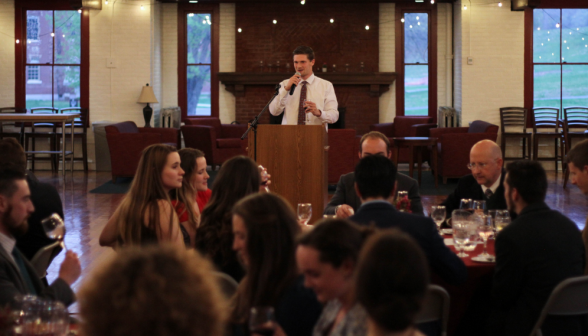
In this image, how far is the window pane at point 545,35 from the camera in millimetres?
11977

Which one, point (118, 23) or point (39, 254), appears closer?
point (39, 254)

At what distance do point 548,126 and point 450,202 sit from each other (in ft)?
27.5

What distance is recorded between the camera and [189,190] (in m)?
3.39

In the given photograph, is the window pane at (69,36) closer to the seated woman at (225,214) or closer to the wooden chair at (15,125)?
the wooden chair at (15,125)

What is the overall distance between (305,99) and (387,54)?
7.44 m

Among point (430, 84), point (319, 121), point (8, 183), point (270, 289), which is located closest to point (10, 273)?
point (8, 183)

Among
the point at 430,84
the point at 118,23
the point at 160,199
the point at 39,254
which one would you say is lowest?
the point at 39,254

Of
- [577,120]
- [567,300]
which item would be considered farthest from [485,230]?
[577,120]

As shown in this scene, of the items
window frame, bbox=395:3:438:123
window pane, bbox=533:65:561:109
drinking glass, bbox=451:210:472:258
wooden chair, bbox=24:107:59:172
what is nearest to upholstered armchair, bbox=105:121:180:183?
wooden chair, bbox=24:107:59:172

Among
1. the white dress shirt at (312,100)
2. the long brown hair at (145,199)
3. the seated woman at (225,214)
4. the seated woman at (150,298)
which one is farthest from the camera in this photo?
the white dress shirt at (312,100)

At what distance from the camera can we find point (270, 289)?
5.71ft

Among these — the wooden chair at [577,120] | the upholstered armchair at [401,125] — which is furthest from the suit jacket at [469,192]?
the upholstered armchair at [401,125]

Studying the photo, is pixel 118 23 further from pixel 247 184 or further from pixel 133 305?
pixel 133 305

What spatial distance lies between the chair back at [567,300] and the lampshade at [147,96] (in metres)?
9.60
